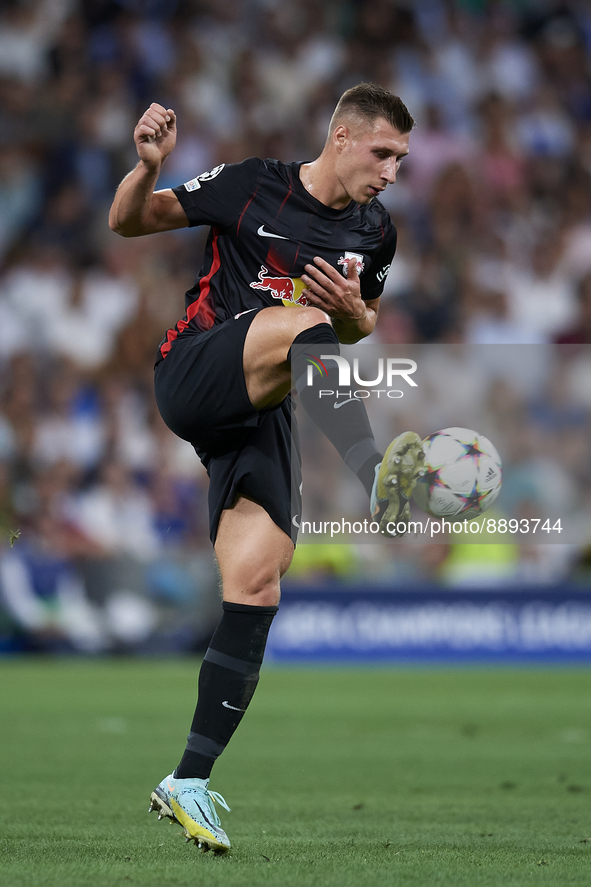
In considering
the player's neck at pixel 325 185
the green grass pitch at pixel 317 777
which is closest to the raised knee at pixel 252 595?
the green grass pitch at pixel 317 777

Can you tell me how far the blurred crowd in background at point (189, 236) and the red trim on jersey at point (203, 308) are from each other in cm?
565

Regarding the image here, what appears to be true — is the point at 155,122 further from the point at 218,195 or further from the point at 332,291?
the point at 332,291

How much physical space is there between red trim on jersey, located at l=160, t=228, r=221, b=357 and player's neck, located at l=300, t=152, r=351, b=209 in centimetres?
34

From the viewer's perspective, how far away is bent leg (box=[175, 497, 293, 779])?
3488 mm

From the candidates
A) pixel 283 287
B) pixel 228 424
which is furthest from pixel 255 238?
pixel 228 424

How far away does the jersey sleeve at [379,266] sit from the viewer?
3.96 meters

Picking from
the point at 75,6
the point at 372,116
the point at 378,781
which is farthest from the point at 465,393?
the point at 75,6

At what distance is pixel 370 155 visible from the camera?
3713mm

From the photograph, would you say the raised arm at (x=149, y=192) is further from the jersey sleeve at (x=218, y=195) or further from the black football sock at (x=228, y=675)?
the black football sock at (x=228, y=675)

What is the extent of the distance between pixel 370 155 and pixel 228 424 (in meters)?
0.96

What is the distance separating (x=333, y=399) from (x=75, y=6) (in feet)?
35.9

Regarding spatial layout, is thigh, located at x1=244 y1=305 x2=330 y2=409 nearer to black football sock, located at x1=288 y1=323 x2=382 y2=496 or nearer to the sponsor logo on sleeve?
black football sock, located at x1=288 y1=323 x2=382 y2=496

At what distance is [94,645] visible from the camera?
376 inches

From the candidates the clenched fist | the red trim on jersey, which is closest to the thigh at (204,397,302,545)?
the red trim on jersey
